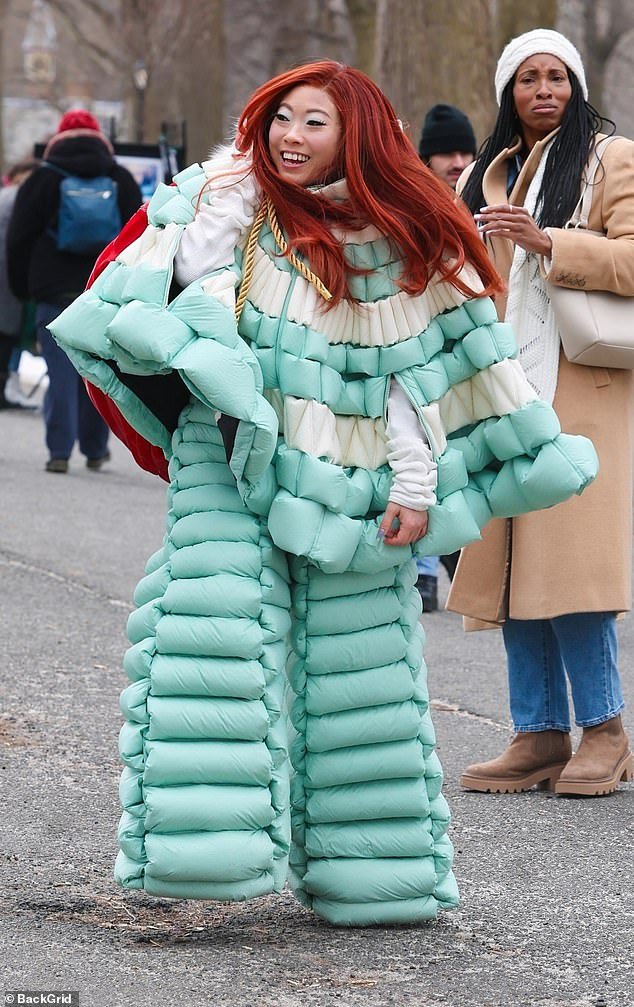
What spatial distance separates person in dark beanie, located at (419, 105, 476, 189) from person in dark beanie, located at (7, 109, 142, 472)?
3191mm

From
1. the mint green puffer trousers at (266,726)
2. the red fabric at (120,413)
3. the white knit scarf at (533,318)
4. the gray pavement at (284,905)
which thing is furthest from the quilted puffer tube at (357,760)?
the white knit scarf at (533,318)

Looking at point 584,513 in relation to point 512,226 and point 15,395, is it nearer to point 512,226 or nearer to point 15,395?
point 512,226

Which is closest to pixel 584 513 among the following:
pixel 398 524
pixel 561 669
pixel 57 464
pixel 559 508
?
pixel 559 508

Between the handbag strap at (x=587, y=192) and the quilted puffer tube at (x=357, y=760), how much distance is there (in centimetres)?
157

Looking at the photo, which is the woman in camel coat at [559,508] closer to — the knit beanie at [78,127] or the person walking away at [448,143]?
the person walking away at [448,143]

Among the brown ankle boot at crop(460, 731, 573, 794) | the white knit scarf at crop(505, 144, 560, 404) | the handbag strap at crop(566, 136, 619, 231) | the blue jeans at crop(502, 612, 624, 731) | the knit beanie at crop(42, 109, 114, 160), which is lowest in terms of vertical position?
the brown ankle boot at crop(460, 731, 573, 794)

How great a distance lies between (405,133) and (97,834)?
5.93 ft

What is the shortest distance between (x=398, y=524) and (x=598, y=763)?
1548 mm

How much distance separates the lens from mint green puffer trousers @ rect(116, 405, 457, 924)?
3398 millimetres

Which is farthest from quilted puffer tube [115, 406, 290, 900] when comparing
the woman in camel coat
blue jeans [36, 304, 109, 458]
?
blue jeans [36, 304, 109, 458]

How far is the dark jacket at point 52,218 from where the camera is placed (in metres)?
10.4

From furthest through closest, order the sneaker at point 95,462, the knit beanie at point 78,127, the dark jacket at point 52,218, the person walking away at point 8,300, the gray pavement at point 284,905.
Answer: the person walking away at point 8,300, the sneaker at point 95,462, the knit beanie at point 78,127, the dark jacket at point 52,218, the gray pavement at point 284,905

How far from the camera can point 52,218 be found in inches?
414

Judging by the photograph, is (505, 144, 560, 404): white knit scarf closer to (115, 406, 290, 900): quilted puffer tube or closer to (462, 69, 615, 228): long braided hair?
(462, 69, 615, 228): long braided hair
